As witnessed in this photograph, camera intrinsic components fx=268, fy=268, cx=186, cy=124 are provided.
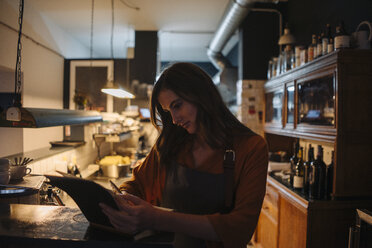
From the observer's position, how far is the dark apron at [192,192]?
4.01 feet

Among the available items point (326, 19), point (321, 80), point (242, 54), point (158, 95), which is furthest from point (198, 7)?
point (158, 95)

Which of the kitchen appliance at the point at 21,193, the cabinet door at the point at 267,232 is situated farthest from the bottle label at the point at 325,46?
the kitchen appliance at the point at 21,193

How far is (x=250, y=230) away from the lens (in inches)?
42.2

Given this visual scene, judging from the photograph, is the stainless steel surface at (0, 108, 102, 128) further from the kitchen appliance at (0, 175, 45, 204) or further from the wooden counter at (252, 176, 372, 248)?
the wooden counter at (252, 176, 372, 248)

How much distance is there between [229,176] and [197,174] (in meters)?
0.16

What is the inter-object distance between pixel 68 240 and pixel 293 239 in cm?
215

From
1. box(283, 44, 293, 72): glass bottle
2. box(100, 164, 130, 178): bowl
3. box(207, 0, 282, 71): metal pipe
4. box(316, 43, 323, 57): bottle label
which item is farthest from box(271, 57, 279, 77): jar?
box(100, 164, 130, 178): bowl

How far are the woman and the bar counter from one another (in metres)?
0.06

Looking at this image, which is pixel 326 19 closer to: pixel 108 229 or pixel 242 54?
pixel 242 54

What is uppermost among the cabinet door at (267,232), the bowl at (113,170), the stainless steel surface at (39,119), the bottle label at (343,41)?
the bottle label at (343,41)

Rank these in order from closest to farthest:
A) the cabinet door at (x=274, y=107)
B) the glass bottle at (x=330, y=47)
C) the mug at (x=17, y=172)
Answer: the mug at (x=17, y=172) → the glass bottle at (x=330, y=47) → the cabinet door at (x=274, y=107)

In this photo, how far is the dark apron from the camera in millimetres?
1222

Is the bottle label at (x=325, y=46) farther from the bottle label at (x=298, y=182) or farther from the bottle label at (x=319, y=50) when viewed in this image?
the bottle label at (x=298, y=182)

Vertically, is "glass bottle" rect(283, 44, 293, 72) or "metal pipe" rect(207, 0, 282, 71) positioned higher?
"metal pipe" rect(207, 0, 282, 71)
